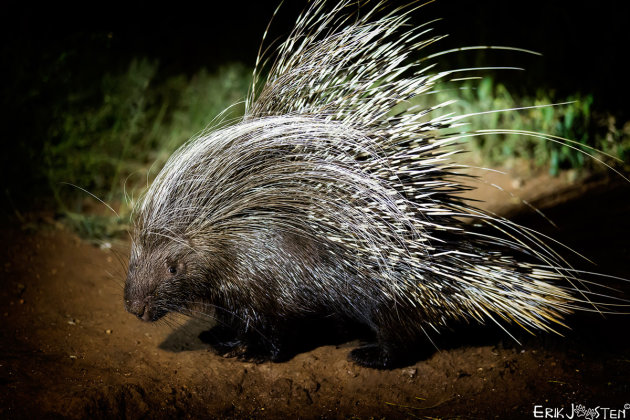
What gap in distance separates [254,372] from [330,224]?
83cm

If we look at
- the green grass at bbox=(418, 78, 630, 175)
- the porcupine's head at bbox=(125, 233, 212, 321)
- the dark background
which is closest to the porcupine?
the porcupine's head at bbox=(125, 233, 212, 321)

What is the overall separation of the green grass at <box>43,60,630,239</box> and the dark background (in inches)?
6.0

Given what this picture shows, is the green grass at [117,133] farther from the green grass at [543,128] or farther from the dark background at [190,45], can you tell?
the green grass at [543,128]

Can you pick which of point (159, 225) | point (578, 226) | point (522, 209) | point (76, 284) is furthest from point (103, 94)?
point (578, 226)

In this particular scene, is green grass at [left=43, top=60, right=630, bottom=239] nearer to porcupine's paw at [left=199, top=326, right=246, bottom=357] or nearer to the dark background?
the dark background

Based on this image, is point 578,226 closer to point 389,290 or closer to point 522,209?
A: point 522,209

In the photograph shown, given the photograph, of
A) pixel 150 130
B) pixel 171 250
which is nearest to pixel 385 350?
pixel 171 250

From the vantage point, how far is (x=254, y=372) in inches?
94.1

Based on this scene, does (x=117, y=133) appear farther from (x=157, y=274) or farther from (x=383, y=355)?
(x=383, y=355)

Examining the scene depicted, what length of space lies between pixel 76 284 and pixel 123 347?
76cm

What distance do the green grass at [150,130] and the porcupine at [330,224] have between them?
1.19 m

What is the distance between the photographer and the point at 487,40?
6.20m

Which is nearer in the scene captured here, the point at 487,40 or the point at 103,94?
the point at 103,94

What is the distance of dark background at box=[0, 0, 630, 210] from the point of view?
366 centimetres
